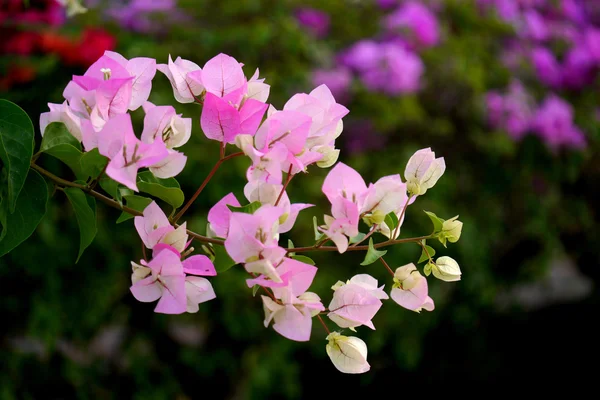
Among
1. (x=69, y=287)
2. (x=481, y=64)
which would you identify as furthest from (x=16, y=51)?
(x=481, y=64)

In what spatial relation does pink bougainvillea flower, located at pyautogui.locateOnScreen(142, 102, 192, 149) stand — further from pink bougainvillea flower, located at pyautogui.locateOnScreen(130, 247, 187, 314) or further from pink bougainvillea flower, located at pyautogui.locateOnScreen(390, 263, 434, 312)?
pink bougainvillea flower, located at pyautogui.locateOnScreen(390, 263, 434, 312)

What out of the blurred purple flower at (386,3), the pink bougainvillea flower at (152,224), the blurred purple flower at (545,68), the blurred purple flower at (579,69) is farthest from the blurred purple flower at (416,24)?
the pink bougainvillea flower at (152,224)

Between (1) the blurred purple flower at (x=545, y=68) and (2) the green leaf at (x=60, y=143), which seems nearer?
(2) the green leaf at (x=60, y=143)

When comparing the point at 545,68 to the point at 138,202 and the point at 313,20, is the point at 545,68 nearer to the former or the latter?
the point at 313,20

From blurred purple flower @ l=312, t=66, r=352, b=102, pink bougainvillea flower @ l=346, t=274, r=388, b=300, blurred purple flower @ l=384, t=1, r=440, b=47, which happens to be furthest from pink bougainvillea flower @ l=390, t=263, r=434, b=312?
blurred purple flower @ l=384, t=1, r=440, b=47

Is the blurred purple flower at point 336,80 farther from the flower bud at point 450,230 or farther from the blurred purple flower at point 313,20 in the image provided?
the flower bud at point 450,230

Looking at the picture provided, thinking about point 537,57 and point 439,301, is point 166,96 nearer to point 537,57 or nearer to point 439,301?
point 439,301

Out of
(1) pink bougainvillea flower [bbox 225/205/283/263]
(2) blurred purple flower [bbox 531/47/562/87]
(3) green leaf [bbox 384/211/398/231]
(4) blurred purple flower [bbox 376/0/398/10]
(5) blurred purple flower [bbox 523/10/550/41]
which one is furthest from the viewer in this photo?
(5) blurred purple flower [bbox 523/10/550/41]
